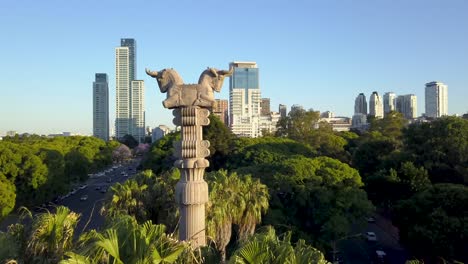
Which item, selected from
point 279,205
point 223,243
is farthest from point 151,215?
point 279,205

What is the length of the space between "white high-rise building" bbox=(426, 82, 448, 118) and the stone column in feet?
590

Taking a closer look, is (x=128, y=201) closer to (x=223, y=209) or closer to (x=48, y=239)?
(x=223, y=209)

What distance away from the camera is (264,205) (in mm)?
17641

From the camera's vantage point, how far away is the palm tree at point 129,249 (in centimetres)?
504

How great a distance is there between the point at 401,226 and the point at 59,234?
65.0 feet

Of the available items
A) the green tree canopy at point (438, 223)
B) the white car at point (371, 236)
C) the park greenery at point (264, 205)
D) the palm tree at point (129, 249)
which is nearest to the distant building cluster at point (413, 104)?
the park greenery at point (264, 205)

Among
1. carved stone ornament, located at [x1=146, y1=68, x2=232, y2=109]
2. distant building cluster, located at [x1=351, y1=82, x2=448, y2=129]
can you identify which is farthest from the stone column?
distant building cluster, located at [x1=351, y1=82, x2=448, y2=129]

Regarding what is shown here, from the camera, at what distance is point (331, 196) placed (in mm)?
21531

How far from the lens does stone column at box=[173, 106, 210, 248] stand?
8.60m

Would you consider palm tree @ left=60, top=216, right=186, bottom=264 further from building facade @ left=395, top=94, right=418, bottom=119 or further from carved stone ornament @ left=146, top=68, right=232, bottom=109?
building facade @ left=395, top=94, right=418, bottom=119

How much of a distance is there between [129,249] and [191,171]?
3.48 metres

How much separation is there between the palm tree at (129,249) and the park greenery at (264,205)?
15mm

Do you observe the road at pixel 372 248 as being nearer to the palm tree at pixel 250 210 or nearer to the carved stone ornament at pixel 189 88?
the palm tree at pixel 250 210

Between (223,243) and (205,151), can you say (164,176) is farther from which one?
(205,151)
